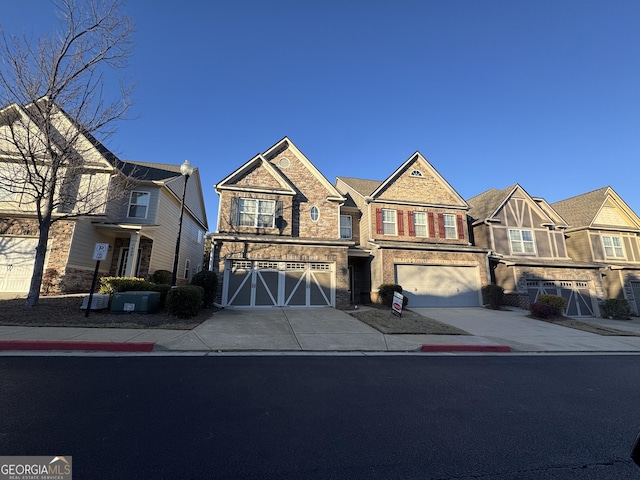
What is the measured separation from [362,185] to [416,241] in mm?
6725

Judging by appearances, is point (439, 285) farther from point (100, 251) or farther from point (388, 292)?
point (100, 251)

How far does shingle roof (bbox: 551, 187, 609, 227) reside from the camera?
23411 mm

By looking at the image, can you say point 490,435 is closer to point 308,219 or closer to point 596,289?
point 308,219

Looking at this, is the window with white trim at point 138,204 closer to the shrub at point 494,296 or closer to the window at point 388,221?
the window at point 388,221

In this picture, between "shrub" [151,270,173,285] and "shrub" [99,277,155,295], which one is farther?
"shrub" [151,270,173,285]

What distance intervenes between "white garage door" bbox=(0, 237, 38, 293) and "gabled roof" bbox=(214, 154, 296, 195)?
9916mm

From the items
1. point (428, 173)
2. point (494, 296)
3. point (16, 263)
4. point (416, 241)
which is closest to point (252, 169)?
point (416, 241)

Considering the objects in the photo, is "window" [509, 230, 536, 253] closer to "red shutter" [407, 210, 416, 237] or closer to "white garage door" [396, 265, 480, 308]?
"white garage door" [396, 265, 480, 308]

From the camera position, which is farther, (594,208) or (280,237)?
(594,208)

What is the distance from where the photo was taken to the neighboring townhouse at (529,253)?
19.1m

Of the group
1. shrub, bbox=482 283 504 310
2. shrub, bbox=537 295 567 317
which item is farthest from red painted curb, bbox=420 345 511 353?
shrub, bbox=482 283 504 310

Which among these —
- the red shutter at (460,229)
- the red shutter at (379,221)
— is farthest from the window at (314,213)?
the red shutter at (460,229)

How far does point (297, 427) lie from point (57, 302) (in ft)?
43.0

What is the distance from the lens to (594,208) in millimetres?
23688
